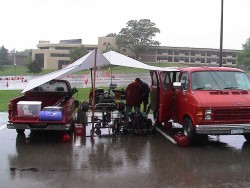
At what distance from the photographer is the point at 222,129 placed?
29.3 feet

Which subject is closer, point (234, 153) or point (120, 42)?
point (234, 153)

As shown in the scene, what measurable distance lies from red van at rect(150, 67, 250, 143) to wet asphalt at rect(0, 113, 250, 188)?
23.1 inches

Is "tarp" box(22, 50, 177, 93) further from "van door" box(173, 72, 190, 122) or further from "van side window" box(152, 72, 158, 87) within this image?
"van side window" box(152, 72, 158, 87)

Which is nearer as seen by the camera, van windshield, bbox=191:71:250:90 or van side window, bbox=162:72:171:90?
van windshield, bbox=191:71:250:90

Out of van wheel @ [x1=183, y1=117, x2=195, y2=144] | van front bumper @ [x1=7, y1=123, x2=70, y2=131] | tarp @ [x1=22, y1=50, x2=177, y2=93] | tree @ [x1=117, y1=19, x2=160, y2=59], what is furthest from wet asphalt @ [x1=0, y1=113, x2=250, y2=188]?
tree @ [x1=117, y1=19, x2=160, y2=59]

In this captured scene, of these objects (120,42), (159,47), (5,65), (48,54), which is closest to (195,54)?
(159,47)

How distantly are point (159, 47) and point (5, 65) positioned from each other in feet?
148

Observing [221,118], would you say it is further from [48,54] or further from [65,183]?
[48,54]

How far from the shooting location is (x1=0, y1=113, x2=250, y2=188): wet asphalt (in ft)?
21.3

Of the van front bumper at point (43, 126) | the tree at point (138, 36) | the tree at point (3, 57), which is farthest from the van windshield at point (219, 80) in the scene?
the tree at point (3, 57)

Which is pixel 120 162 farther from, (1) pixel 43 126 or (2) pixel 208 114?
(1) pixel 43 126

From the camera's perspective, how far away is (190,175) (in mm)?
6879

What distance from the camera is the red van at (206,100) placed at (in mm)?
8977

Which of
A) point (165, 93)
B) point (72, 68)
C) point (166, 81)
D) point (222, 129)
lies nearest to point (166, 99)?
point (165, 93)
